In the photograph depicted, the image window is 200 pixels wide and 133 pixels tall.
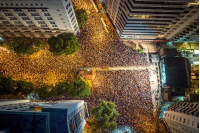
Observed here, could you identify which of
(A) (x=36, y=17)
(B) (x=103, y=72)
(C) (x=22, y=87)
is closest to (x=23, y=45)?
(A) (x=36, y=17)

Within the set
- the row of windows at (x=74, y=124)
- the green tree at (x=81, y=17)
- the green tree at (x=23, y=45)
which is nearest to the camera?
the row of windows at (x=74, y=124)

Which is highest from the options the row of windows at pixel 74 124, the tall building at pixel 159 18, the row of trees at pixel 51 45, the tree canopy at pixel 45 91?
the tall building at pixel 159 18

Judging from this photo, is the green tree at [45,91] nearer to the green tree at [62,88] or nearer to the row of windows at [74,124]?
the green tree at [62,88]

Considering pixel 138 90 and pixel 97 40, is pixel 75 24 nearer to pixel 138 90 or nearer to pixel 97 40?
pixel 97 40

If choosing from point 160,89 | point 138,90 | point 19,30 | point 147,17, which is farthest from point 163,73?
point 19,30

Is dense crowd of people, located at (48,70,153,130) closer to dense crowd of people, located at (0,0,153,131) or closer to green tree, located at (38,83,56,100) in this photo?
dense crowd of people, located at (0,0,153,131)

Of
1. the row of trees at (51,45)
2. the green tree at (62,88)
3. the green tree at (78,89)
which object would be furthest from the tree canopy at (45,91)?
the row of trees at (51,45)
